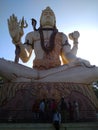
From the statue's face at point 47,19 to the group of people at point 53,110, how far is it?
12.1 feet

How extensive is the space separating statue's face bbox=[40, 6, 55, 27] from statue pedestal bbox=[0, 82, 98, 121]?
3.03m

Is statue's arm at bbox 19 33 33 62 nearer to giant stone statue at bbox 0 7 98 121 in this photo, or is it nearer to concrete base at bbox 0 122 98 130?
giant stone statue at bbox 0 7 98 121

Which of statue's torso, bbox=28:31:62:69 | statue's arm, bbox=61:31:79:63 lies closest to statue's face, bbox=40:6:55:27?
statue's torso, bbox=28:31:62:69

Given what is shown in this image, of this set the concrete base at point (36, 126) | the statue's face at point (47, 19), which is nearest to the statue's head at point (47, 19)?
the statue's face at point (47, 19)

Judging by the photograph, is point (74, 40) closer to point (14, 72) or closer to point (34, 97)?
point (14, 72)

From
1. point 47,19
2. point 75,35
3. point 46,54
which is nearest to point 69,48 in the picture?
point 75,35

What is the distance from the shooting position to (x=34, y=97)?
972 centimetres

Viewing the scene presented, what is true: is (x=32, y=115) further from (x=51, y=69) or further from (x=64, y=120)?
(x=51, y=69)

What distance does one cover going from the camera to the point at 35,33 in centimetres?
1173

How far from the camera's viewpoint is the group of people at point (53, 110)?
923 centimetres

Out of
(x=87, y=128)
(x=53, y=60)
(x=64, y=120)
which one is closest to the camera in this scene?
(x=87, y=128)

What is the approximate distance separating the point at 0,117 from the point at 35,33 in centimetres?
382

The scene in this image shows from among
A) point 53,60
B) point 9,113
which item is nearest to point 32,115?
point 9,113

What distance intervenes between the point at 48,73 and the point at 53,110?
5.27ft
